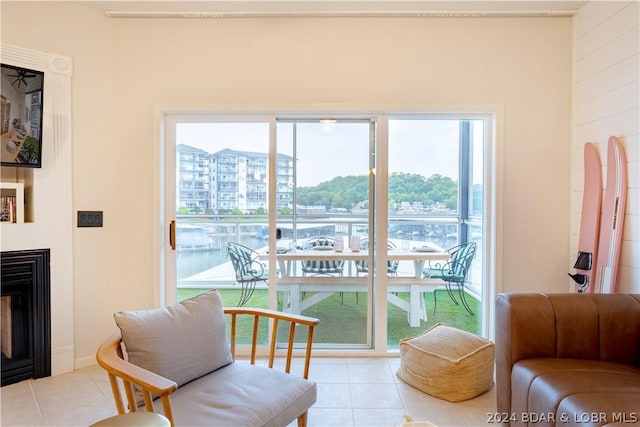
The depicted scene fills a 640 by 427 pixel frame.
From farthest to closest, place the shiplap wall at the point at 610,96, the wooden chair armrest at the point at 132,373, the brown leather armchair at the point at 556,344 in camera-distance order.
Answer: the shiplap wall at the point at 610,96 < the brown leather armchair at the point at 556,344 < the wooden chair armrest at the point at 132,373

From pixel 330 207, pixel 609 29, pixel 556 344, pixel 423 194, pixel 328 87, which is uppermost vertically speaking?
pixel 609 29

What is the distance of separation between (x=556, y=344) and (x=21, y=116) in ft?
12.1

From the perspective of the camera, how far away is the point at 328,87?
277 centimetres

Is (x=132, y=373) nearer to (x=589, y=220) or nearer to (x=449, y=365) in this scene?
(x=449, y=365)

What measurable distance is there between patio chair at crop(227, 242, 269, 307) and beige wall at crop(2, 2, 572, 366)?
2.45 ft

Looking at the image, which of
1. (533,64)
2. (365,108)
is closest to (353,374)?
(365,108)

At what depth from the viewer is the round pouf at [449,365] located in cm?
222

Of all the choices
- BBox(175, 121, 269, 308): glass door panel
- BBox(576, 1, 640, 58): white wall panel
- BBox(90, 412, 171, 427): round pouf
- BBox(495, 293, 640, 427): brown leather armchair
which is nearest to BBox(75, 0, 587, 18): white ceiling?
BBox(576, 1, 640, 58): white wall panel

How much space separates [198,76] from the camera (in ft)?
9.17

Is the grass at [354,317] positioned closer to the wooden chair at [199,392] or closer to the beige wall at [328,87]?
the beige wall at [328,87]

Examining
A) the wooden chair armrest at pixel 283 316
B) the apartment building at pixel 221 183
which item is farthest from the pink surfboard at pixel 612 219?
the apartment building at pixel 221 183

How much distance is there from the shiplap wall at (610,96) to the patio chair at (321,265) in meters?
1.93

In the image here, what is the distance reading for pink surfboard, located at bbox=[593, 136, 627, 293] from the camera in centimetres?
225

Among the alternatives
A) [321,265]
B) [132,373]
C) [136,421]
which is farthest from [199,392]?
[321,265]
